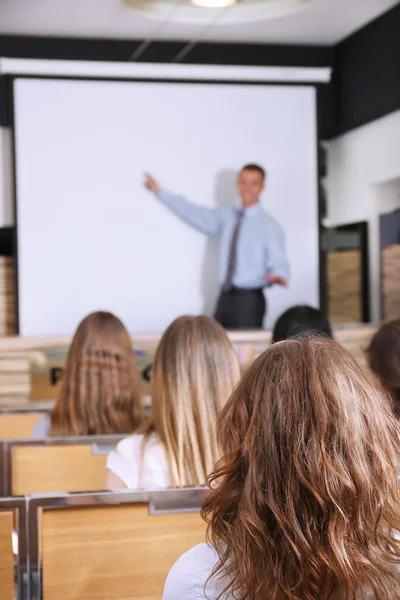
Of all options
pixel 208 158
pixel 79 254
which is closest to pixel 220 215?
pixel 208 158

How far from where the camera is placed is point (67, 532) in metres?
1.46

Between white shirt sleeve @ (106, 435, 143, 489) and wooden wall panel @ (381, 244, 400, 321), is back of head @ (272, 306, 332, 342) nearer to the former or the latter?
white shirt sleeve @ (106, 435, 143, 489)

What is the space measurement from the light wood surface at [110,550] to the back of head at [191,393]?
0.38 m

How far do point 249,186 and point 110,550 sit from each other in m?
5.86

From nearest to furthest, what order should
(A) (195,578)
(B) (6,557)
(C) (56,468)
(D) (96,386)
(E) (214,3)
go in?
(A) (195,578) < (B) (6,557) < (C) (56,468) < (D) (96,386) < (E) (214,3)

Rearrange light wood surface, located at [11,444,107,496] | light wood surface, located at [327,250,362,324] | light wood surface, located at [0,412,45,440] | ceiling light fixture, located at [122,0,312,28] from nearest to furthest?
light wood surface, located at [11,444,107,496]
light wood surface, located at [0,412,45,440]
ceiling light fixture, located at [122,0,312,28]
light wood surface, located at [327,250,362,324]

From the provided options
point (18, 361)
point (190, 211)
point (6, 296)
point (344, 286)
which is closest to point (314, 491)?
point (18, 361)

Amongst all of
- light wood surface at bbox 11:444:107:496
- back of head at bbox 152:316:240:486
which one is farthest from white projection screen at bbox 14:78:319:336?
back of head at bbox 152:316:240:486

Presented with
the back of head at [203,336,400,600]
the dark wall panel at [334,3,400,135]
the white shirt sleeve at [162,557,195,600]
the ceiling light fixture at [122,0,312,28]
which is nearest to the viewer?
the back of head at [203,336,400,600]

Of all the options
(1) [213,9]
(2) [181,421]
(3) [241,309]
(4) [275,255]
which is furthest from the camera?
(4) [275,255]

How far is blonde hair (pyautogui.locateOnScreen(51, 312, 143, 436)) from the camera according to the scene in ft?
8.73

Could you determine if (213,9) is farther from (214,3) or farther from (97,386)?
(97,386)

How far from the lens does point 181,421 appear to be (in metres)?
1.92

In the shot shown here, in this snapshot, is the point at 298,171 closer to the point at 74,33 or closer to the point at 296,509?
the point at 74,33
